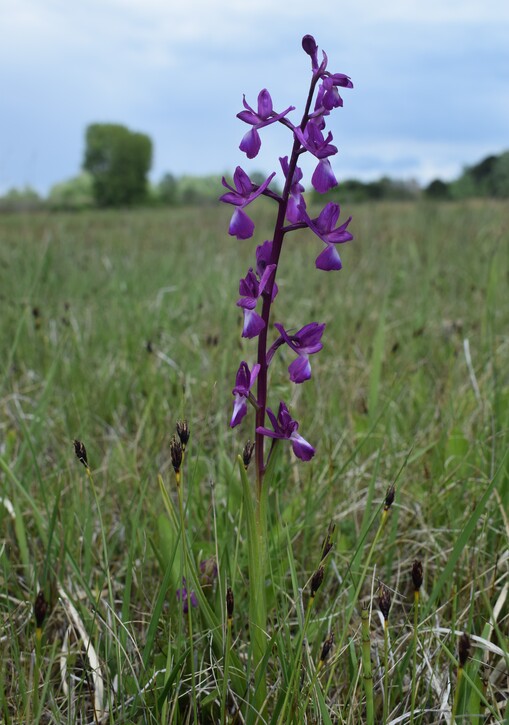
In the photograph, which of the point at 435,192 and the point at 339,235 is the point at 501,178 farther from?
the point at 339,235

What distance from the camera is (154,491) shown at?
2119 mm

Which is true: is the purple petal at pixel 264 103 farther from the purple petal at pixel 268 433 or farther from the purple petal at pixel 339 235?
the purple petal at pixel 268 433

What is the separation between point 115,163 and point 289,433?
182ft

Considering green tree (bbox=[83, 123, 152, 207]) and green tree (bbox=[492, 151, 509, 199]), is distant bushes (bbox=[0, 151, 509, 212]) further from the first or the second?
green tree (bbox=[83, 123, 152, 207])

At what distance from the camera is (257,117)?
1.25m

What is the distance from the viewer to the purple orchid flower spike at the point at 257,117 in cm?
123

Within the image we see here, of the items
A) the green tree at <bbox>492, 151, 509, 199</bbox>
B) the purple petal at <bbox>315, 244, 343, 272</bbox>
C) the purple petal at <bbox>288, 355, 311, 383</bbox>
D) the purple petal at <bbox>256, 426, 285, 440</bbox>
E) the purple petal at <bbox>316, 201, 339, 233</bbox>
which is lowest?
the purple petal at <bbox>256, 426, 285, 440</bbox>

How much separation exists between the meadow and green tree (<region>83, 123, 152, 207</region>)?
161 ft

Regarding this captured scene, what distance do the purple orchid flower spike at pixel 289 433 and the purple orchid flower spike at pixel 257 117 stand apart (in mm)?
485

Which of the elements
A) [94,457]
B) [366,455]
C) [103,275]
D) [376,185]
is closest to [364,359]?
[366,455]

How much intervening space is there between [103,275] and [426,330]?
3307 millimetres

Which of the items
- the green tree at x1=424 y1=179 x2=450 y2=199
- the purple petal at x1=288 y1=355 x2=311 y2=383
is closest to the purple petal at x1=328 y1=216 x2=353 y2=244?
the purple petal at x1=288 y1=355 x2=311 y2=383

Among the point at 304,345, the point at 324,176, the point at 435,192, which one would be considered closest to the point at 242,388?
the point at 304,345

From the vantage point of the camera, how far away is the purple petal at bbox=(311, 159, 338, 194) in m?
1.24
